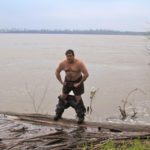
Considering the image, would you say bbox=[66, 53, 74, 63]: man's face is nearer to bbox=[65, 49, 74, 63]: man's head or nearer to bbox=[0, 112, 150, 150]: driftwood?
bbox=[65, 49, 74, 63]: man's head

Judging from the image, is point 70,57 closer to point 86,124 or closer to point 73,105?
point 73,105

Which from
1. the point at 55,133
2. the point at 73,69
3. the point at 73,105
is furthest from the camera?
the point at 73,105

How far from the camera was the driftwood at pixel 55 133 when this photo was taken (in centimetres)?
888

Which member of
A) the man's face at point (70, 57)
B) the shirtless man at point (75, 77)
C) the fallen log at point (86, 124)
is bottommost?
the fallen log at point (86, 124)

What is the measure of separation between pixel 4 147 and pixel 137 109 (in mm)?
10858

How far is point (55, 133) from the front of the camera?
9.54m

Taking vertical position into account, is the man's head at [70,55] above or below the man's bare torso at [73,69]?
above

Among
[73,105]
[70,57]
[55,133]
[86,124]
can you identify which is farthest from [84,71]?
[55,133]

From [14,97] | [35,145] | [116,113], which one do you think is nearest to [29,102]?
[14,97]

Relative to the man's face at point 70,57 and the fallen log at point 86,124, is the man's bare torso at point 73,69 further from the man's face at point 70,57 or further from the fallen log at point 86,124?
the fallen log at point 86,124

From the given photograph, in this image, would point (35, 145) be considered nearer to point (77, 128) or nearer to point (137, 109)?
point (77, 128)

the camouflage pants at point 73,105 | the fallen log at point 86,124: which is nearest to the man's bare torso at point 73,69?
the camouflage pants at point 73,105

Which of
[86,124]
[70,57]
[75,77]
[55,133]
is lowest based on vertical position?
[55,133]

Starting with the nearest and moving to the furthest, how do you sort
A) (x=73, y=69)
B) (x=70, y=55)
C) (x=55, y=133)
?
(x=55, y=133) → (x=70, y=55) → (x=73, y=69)
